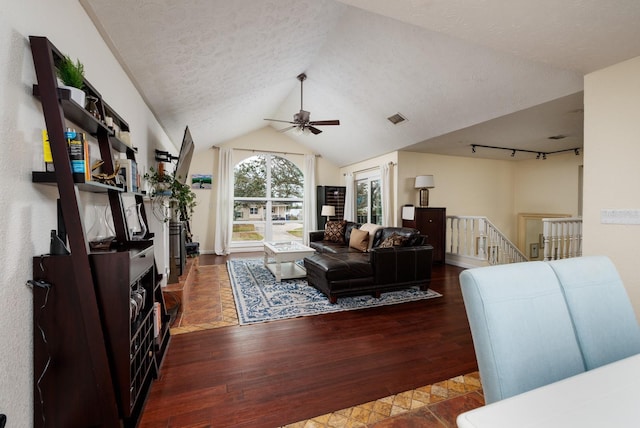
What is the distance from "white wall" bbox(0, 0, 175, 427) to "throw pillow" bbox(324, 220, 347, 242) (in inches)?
177

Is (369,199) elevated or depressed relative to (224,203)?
elevated

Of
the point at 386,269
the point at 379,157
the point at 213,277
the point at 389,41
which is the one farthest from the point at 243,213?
the point at 389,41

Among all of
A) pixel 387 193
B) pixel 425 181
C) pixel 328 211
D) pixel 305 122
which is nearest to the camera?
pixel 305 122

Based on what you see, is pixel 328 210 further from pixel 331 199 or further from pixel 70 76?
pixel 70 76

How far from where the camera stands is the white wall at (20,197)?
3.35ft

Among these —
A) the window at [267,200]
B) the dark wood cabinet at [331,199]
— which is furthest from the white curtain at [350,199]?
the window at [267,200]

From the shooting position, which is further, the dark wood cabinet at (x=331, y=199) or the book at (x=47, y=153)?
the dark wood cabinet at (x=331, y=199)

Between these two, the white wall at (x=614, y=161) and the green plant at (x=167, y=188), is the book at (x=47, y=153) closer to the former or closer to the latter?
the green plant at (x=167, y=188)

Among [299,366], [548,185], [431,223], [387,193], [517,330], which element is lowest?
[299,366]

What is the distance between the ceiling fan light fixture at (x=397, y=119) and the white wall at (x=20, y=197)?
426 centimetres

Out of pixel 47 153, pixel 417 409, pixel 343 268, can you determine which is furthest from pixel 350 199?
pixel 47 153

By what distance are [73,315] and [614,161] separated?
367 cm

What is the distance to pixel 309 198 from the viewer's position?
25.0 feet

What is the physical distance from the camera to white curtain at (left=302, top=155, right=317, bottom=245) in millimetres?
7598
